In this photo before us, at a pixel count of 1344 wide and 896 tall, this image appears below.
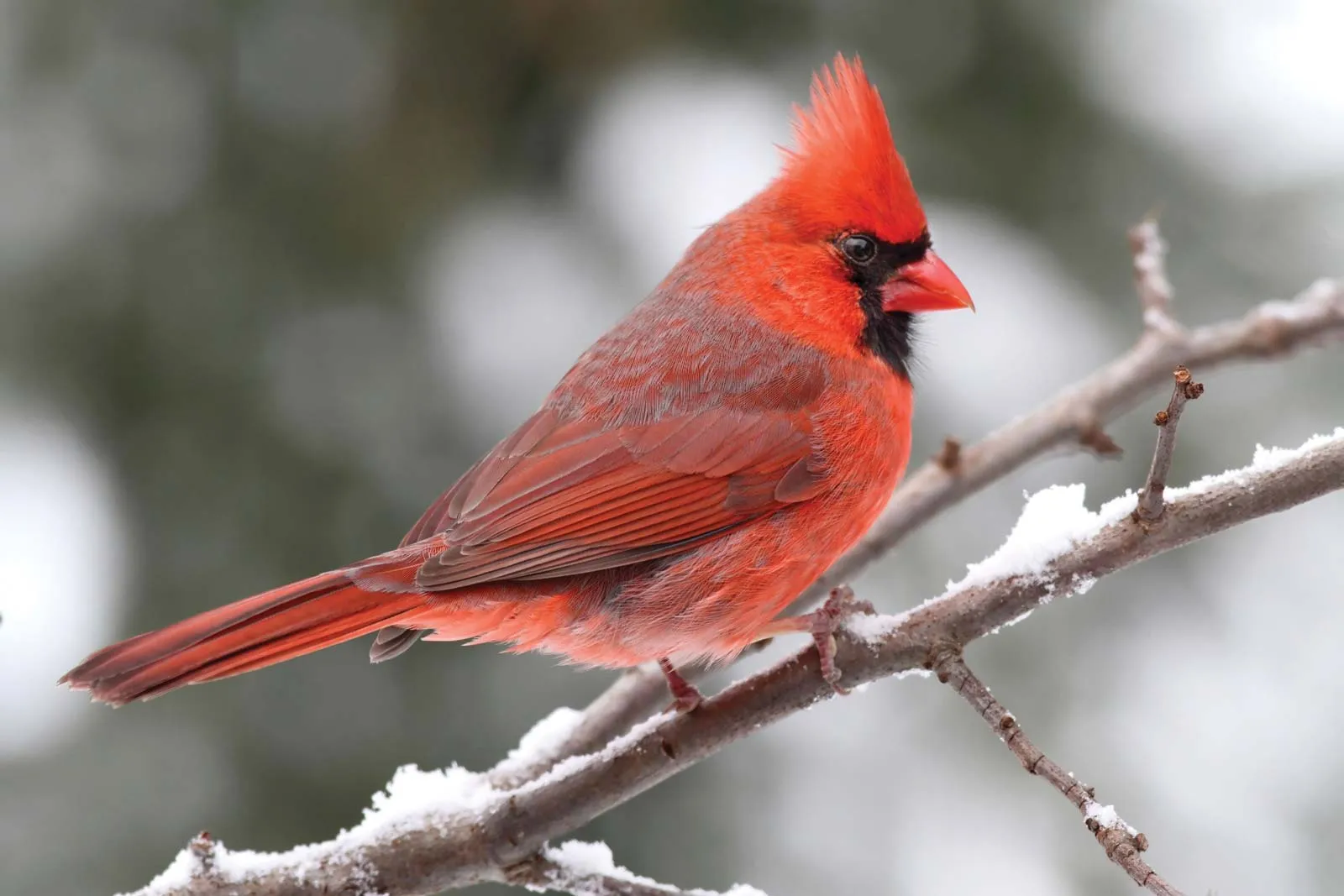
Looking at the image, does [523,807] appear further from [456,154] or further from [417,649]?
[456,154]

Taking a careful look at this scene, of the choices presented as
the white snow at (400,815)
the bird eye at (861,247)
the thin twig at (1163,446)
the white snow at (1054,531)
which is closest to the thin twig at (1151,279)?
the bird eye at (861,247)

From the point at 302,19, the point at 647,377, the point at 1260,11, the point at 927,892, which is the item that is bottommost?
the point at 927,892

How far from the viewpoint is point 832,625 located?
1.92 m

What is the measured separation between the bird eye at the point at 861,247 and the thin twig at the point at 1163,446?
920mm

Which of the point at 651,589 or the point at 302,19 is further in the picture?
the point at 302,19

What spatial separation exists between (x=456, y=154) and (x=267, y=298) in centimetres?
61

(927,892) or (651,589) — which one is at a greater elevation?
(651,589)

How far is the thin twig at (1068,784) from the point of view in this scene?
1509 millimetres

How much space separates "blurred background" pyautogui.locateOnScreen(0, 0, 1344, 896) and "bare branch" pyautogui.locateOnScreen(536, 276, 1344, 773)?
0.74 ft

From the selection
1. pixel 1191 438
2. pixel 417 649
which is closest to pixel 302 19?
pixel 417 649

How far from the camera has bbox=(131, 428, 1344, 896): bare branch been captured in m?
1.77

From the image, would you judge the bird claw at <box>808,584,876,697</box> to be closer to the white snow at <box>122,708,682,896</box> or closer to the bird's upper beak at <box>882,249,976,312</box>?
the white snow at <box>122,708,682,896</box>

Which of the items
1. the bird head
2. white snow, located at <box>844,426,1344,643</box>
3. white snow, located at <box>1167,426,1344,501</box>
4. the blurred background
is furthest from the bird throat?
white snow, located at <box>1167,426,1344,501</box>

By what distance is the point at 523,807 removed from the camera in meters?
1.95
